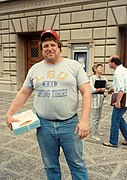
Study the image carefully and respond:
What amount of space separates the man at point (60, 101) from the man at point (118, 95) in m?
1.71

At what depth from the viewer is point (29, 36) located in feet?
36.5

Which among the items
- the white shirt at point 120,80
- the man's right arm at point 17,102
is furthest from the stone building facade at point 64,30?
the man's right arm at point 17,102

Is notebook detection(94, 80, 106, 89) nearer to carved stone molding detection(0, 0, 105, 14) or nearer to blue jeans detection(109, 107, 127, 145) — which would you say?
blue jeans detection(109, 107, 127, 145)

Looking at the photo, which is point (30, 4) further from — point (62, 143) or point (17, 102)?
point (62, 143)

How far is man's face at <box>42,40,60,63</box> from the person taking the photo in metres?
1.89

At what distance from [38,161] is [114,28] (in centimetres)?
677

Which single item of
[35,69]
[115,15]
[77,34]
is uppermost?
[115,15]

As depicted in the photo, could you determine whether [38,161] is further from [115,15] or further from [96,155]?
[115,15]

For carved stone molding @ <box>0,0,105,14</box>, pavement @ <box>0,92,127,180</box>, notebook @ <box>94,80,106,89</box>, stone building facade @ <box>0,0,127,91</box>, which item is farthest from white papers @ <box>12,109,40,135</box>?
carved stone molding @ <box>0,0,105,14</box>

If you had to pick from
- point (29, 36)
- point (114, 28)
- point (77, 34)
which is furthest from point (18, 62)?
point (114, 28)

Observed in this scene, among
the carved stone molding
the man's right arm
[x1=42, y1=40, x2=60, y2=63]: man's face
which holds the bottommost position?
the man's right arm

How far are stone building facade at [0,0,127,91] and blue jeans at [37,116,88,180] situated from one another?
6995mm

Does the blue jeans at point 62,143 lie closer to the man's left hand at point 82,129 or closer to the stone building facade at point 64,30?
the man's left hand at point 82,129

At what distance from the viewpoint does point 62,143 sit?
197 centimetres
